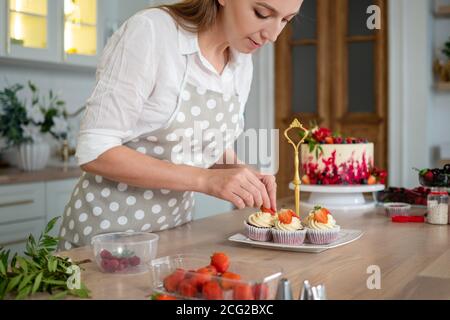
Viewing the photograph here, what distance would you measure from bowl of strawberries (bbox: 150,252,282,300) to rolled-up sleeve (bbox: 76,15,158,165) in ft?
1.45

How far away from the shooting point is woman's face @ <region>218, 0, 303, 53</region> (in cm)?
138

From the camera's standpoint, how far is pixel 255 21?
55.8 inches

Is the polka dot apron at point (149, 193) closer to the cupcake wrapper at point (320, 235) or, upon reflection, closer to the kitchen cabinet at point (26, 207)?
the cupcake wrapper at point (320, 235)

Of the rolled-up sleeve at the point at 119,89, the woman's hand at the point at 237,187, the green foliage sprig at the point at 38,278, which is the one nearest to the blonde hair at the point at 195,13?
the rolled-up sleeve at the point at 119,89

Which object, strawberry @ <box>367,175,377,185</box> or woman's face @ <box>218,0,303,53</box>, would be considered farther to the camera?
strawberry @ <box>367,175,377,185</box>

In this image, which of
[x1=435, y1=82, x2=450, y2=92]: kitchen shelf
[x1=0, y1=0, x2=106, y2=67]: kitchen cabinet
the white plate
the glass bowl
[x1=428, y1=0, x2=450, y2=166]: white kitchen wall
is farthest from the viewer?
[x1=428, y1=0, x2=450, y2=166]: white kitchen wall

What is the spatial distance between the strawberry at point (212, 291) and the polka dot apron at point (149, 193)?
0.71m

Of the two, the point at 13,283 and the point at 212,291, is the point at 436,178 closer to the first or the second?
the point at 212,291

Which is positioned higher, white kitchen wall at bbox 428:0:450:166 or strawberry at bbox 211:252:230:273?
white kitchen wall at bbox 428:0:450:166

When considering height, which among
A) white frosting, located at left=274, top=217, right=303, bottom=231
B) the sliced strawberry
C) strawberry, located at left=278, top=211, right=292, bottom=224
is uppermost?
the sliced strawberry

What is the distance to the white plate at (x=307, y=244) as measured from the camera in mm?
1287

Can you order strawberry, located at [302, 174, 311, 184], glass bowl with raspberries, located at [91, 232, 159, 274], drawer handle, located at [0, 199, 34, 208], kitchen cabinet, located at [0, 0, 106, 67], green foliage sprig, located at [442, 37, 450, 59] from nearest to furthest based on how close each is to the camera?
glass bowl with raspberries, located at [91, 232, 159, 274]
strawberry, located at [302, 174, 311, 184]
drawer handle, located at [0, 199, 34, 208]
kitchen cabinet, located at [0, 0, 106, 67]
green foliage sprig, located at [442, 37, 450, 59]

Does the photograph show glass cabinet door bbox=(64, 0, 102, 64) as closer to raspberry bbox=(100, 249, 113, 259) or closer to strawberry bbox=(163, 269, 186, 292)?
raspberry bbox=(100, 249, 113, 259)

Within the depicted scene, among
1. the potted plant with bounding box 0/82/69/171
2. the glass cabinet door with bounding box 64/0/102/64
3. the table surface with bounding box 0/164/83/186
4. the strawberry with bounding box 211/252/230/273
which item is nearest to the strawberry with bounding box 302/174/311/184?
the strawberry with bounding box 211/252/230/273
